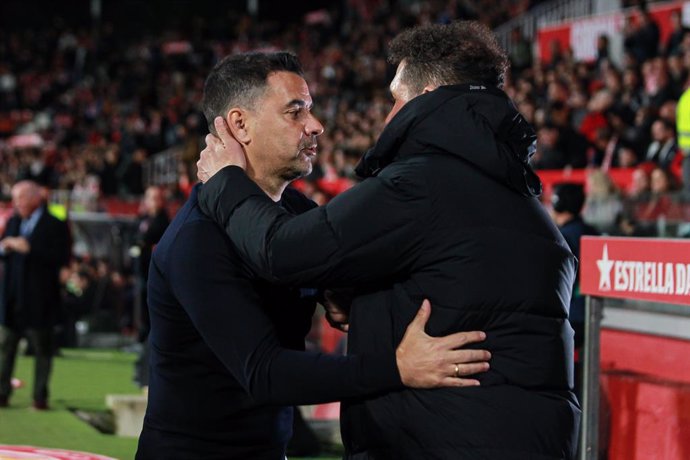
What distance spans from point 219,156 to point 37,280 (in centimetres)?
812

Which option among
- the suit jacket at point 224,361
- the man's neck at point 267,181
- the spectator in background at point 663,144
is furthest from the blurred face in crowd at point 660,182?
the suit jacket at point 224,361

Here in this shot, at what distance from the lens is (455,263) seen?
2674 millimetres

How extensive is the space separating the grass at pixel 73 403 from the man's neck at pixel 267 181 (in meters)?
4.84

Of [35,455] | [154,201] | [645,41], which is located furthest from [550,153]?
[35,455]

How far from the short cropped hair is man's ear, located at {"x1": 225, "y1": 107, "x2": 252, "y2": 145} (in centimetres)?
2

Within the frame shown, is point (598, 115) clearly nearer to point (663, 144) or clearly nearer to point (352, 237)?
point (663, 144)

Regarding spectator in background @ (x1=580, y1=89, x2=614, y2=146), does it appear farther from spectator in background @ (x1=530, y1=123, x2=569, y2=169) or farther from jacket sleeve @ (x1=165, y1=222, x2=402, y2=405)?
jacket sleeve @ (x1=165, y1=222, x2=402, y2=405)

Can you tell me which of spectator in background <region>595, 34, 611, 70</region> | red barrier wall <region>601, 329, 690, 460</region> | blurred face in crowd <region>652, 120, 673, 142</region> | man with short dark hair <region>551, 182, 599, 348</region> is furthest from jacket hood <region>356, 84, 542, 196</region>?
spectator in background <region>595, 34, 611, 70</region>

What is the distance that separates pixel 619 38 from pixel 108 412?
36.3 ft

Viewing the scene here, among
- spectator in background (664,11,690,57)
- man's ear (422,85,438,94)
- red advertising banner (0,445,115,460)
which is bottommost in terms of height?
red advertising banner (0,445,115,460)

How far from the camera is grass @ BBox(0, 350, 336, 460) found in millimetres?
8406

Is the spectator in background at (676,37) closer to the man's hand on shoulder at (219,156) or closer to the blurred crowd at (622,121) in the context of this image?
the blurred crowd at (622,121)

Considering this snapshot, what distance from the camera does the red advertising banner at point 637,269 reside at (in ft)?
13.4

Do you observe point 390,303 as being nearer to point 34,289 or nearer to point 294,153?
point 294,153
